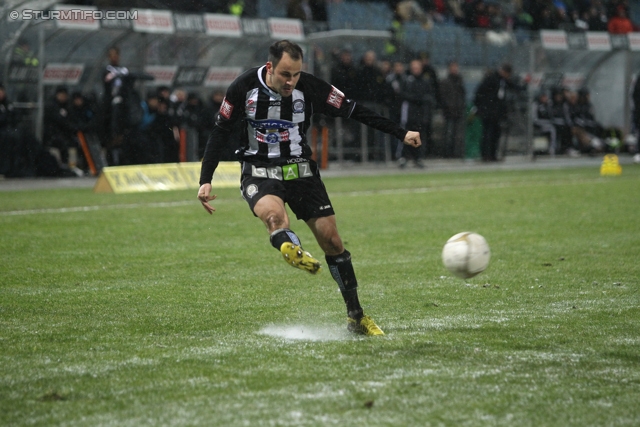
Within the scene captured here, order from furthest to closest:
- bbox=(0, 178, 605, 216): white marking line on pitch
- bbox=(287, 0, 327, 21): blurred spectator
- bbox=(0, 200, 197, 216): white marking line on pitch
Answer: bbox=(287, 0, 327, 21): blurred spectator → bbox=(0, 178, 605, 216): white marking line on pitch → bbox=(0, 200, 197, 216): white marking line on pitch

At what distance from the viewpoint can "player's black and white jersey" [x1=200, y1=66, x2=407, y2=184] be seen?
6098 millimetres

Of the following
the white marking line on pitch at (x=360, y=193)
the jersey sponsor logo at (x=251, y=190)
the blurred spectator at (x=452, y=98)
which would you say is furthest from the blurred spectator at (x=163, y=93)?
the jersey sponsor logo at (x=251, y=190)

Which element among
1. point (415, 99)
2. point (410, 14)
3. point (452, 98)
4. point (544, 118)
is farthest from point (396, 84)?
point (544, 118)

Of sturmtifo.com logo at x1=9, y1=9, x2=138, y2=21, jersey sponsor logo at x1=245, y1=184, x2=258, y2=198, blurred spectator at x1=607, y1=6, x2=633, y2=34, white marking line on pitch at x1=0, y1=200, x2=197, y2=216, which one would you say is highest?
blurred spectator at x1=607, y1=6, x2=633, y2=34

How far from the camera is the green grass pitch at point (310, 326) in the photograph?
416 cm

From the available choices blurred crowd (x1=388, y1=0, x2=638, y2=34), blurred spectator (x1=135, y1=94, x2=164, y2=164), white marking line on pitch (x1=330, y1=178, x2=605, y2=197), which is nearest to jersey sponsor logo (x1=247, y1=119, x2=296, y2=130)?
white marking line on pitch (x1=330, y1=178, x2=605, y2=197)

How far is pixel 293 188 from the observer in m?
6.09

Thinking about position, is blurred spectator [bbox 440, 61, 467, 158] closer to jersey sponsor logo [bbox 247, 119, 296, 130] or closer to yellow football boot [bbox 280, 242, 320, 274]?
jersey sponsor logo [bbox 247, 119, 296, 130]

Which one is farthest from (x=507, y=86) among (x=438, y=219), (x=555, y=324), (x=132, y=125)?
(x=555, y=324)

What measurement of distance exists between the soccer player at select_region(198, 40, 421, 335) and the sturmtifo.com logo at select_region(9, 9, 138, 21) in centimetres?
1310

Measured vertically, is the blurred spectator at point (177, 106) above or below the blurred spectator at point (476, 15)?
below

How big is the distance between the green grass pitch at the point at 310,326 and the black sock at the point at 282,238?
56cm

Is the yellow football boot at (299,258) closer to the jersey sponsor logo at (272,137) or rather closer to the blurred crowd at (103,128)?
the jersey sponsor logo at (272,137)

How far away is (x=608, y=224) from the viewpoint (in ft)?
38.5
